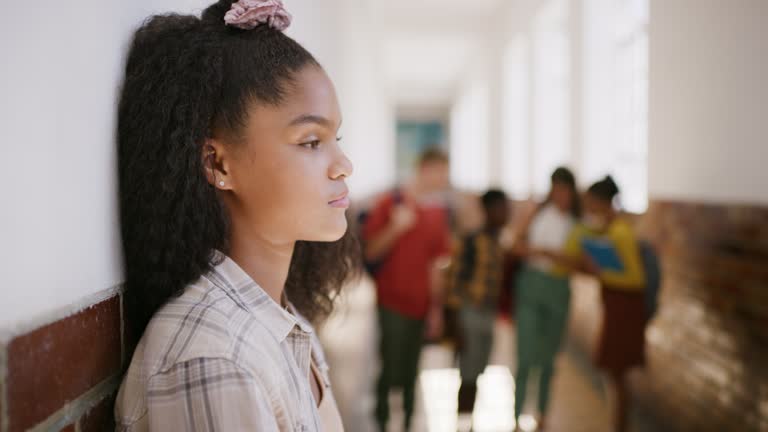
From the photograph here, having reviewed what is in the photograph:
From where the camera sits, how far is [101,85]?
0.90 meters

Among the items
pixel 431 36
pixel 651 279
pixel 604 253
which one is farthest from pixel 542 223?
pixel 431 36

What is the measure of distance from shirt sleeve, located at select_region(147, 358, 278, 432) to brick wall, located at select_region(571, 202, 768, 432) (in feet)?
8.56

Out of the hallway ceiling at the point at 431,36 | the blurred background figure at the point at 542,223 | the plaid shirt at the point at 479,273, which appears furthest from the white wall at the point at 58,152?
the hallway ceiling at the point at 431,36

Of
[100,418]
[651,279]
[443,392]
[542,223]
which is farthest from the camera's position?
[443,392]

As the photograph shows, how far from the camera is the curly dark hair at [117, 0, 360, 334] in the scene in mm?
973

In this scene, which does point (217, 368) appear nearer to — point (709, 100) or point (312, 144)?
point (312, 144)

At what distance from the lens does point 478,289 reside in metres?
3.98

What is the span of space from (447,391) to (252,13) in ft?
14.2

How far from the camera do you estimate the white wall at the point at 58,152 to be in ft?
2.22

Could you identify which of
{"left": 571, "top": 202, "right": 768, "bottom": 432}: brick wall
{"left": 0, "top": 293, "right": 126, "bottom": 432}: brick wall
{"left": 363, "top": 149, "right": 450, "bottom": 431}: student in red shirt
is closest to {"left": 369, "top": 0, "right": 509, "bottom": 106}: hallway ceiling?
{"left": 363, "top": 149, "right": 450, "bottom": 431}: student in red shirt

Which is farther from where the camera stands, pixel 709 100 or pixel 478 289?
pixel 478 289

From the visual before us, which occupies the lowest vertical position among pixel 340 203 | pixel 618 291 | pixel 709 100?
pixel 618 291

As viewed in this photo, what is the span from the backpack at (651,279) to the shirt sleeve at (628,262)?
3cm

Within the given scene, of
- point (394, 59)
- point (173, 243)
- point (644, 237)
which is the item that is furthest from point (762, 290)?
point (394, 59)
